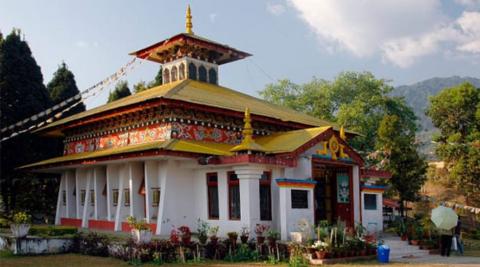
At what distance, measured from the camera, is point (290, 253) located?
45.4 feet

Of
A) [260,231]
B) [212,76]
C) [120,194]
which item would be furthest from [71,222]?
[260,231]

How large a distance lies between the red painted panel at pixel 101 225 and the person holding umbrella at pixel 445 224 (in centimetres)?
1083

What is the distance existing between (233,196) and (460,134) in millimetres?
26444

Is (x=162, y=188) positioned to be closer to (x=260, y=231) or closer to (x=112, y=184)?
(x=112, y=184)

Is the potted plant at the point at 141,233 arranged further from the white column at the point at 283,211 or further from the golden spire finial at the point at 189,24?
the golden spire finial at the point at 189,24

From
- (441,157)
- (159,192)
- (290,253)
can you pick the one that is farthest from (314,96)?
(290,253)

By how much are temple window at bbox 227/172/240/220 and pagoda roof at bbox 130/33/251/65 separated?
27.3 ft

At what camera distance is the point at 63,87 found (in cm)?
3023

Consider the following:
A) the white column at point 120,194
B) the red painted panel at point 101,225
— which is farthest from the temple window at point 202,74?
the red painted panel at point 101,225

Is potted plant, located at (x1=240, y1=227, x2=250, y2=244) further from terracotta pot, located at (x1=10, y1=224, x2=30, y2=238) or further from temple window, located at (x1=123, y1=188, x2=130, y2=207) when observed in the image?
terracotta pot, located at (x1=10, y1=224, x2=30, y2=238)

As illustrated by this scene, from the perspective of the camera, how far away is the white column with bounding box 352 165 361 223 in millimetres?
19297

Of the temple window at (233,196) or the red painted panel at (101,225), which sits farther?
the red painted panel at (101,225)

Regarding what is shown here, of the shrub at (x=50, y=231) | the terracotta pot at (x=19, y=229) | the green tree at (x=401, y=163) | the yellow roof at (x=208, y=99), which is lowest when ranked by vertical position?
the shrub at (x=50, y=231)

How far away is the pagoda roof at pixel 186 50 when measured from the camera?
76.7 feet
